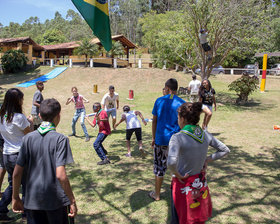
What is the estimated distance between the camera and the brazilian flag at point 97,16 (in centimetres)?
416

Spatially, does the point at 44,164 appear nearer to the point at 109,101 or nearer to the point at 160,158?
the point at 160,158

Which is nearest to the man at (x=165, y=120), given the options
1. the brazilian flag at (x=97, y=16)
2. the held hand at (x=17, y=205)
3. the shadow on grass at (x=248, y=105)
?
the brazilian flag at (x=97, y=16)

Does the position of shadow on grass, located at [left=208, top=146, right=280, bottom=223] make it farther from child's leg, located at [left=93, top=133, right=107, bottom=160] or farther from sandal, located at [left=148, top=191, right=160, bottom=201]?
child's leg, located at [left=93, top=133, right=107, bottom=160]

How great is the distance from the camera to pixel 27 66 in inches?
1147

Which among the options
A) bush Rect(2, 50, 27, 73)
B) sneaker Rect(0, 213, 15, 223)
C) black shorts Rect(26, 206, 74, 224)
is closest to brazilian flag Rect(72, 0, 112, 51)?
black shorts Rect(26, 206, 74, 224)

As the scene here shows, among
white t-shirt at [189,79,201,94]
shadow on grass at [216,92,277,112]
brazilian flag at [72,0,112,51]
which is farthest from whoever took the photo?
shadow on grass at [216,92,277,112]

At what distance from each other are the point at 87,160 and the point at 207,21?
11.5 metres

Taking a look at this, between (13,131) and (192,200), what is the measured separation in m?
2.48

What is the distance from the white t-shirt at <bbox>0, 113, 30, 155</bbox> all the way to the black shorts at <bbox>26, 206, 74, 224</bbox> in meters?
1.33

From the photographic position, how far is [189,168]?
8.54 feet

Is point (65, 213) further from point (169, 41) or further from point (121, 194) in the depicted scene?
point (169, 41)

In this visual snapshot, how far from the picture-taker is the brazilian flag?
416 cm

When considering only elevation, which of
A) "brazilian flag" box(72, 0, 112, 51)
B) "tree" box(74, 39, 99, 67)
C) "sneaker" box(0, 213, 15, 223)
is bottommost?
"sneaker" box(0, 213, 15, 223)

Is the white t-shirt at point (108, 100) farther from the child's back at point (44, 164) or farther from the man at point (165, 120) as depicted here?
the child's back at point (44, 164)
